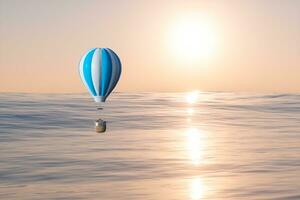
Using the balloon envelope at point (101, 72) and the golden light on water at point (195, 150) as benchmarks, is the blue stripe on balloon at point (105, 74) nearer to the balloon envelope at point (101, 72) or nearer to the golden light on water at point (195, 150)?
the balloon envelope at point (101, 72)

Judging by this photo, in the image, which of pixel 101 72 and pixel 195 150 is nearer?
pixel 101 72

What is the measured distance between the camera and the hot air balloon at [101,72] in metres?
80.8

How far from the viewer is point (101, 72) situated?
3199 inches

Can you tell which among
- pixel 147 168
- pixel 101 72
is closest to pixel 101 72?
pixel 101 72

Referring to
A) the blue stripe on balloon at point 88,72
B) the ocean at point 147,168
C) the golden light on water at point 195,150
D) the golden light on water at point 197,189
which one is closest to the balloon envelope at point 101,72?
the blue stripe on balloon at point 88,72

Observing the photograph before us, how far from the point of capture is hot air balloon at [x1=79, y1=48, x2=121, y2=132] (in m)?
80.8

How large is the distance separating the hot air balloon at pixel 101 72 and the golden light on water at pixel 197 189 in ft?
139

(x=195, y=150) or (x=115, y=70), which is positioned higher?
(x=115, y=70)

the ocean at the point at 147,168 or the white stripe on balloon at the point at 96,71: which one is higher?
the white stripe on balloon at the point at 96,71

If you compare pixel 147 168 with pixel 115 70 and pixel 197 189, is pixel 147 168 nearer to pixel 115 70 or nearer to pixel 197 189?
pixel 197 189

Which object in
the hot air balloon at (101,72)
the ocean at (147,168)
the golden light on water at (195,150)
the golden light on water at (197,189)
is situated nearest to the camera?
the hot air balloon at (101,72)

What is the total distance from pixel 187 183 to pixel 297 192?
22.8 m

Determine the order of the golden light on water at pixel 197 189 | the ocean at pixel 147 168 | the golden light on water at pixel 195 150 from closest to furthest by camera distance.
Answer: the ocean at pixel 147 168 → the golden light on water at pixel 197 189 → the golden light on water at pixel 195 150

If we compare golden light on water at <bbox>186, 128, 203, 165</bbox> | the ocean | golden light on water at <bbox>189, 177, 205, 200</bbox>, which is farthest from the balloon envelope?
golden light on water at <bbox>186, 128, 203, 165</bbox>
